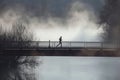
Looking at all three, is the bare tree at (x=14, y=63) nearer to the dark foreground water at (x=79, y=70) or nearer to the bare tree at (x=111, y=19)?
the dark foreground water at (x=79, y=70)

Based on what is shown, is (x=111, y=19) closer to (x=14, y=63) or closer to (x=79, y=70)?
(x=79, y=70)

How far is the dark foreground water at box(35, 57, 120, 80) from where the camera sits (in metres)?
71.4

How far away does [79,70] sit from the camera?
88.2 metres

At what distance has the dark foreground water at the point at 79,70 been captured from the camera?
7144 centimetres

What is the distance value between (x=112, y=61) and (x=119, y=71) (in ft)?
11.9

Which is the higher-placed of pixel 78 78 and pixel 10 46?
pixel 10 46

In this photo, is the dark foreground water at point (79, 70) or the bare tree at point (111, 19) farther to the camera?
the bare tree at point (111, 19)

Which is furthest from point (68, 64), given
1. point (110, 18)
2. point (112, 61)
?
point (110, 18)

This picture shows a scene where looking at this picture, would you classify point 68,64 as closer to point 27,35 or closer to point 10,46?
point 27,35

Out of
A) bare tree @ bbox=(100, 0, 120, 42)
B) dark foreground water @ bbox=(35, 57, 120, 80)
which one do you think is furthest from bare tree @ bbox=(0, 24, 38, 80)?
bare tree @ bbox=(100, 0, 120, 42)

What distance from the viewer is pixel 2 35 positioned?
237 feet

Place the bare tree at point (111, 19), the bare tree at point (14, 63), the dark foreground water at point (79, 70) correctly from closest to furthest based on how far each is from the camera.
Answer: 1. the bare tree at point (14, 63)
2. the dark foreground water at point (79, 70)
3. the bare tree at point (111, 19)

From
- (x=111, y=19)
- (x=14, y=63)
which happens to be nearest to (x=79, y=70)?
(x=111, y=19)

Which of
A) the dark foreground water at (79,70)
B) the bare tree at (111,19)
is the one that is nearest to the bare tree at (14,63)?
the dark foreground water at (79,70)
